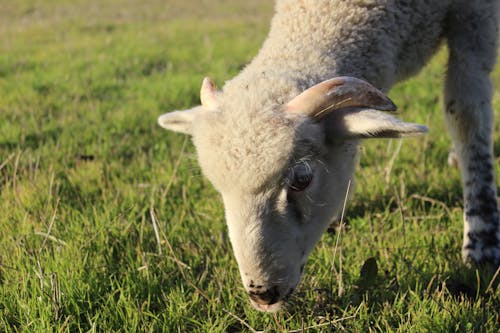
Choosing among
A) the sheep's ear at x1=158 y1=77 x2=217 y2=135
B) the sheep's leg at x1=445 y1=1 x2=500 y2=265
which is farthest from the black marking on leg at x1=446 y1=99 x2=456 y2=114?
the sheep's ear at x1=158 y1=77 x2=217 y2=135

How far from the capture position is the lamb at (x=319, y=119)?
2332 millimetres

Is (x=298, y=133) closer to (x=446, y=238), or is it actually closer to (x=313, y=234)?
(x=313, y=234)

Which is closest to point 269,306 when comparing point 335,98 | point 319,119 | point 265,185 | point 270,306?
point 270,306

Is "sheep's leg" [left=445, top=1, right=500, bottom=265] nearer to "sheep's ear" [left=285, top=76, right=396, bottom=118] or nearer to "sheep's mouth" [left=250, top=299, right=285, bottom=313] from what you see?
"sheep's ear" [left=285, top=76, right=396, bottom=118]

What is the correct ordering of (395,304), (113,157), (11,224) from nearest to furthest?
(395,304)
(11,224)
(113,157)

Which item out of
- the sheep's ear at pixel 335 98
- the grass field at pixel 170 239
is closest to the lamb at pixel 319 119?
the sheep's ear at pixel 335 98

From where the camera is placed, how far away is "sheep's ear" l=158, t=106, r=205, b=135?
8.98 feet

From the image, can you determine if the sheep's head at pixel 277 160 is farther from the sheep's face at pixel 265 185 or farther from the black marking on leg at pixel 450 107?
the black marking on leg at pixel 450 107

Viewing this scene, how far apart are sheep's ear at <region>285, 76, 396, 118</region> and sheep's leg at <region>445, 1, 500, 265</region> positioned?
125cm

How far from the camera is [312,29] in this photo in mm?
3148

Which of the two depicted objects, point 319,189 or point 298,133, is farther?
point 319,189

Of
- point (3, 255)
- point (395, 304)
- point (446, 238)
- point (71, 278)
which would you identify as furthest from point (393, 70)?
point (3, 255)

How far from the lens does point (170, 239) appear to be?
10.7ft

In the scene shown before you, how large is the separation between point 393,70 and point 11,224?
8.76 ft
